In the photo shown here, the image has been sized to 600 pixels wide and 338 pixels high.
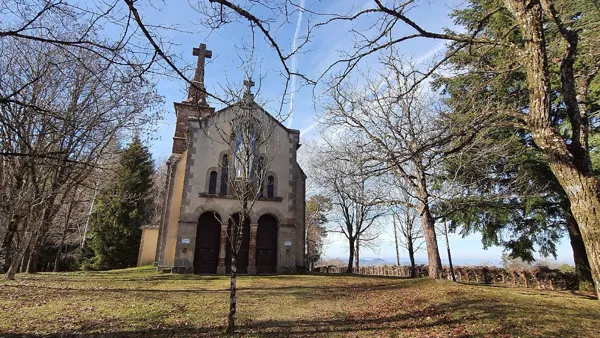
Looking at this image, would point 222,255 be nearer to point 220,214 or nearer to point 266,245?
point 220,214

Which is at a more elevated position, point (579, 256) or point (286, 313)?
point (579, 256)

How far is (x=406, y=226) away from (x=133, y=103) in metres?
24.0

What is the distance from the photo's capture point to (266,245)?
19.5 m

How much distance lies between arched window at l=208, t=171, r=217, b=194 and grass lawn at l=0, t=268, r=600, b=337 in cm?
783

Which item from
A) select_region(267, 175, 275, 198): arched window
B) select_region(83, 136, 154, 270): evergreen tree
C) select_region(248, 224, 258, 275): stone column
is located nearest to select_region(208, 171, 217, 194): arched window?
select_region(248, 224, 258, 275): stone column

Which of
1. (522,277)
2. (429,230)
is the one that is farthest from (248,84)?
(522,277)

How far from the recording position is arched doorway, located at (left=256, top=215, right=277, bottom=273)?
1912 centimetres

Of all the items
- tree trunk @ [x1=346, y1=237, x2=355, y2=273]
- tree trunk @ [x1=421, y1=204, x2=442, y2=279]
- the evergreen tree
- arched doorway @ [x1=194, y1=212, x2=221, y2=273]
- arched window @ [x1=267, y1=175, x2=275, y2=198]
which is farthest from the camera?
the evergreen tree

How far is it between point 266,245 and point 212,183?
510cm

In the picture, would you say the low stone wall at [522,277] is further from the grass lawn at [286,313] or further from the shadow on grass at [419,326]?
the shadow on grass at [419,326]

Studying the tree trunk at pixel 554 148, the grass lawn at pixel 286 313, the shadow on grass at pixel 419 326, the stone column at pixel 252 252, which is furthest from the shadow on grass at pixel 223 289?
the tree trunk at pixel 554 148

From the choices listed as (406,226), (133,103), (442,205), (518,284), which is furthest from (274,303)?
(406,226)

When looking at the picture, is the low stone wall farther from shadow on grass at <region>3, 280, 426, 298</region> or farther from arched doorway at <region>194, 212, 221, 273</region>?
arched doorway at <region>194, 212, 221, 273</region>

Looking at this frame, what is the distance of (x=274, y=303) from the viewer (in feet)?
32.1
